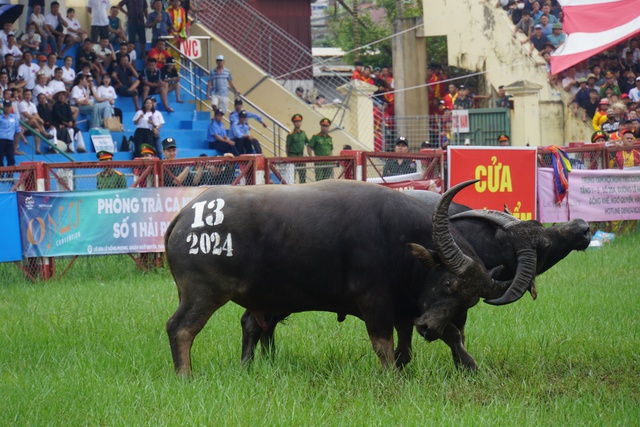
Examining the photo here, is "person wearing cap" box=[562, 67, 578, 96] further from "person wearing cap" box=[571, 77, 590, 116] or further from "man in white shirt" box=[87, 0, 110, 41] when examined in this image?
"man in white shirt" box=[87, 0, 110, 41]

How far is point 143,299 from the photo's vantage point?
11883 mm

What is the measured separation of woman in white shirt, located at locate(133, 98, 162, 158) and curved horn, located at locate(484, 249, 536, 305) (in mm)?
14031

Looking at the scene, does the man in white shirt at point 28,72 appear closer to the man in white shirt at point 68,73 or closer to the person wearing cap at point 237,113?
the man in white shirt at point 68,73

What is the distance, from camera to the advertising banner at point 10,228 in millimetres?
13781

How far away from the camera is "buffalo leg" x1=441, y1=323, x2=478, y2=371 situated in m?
8.24

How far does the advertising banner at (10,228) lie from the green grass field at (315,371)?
1.67 meters

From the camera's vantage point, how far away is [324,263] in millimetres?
8039

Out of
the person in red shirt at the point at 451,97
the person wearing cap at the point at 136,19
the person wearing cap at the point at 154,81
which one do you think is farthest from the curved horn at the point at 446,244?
the person in red shirt at the point at 451,97

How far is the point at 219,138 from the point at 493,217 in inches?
575

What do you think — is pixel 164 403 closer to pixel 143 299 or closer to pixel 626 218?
pixel 143 299

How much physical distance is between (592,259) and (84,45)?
12573 millimetres

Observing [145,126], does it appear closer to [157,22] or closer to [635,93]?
[157,22]

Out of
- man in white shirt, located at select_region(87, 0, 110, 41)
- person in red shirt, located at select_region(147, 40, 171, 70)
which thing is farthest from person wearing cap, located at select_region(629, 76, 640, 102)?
man in white shirt, located at select_region(87, 0, 110, 41)

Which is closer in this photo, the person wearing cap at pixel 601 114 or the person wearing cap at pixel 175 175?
the person wearing cap at pixel 175 175
